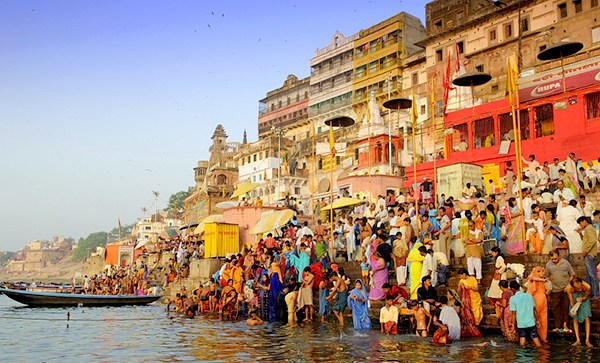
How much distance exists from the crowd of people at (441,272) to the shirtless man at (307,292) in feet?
0.08

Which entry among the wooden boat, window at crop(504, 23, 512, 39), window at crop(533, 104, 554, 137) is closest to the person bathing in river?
window at crop(533, 104, 554, 137)

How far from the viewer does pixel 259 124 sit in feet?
205

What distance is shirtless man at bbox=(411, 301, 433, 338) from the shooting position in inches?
407

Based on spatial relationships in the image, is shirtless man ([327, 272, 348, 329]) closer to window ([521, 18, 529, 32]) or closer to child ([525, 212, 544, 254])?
child ([525, 212, 544, 254])

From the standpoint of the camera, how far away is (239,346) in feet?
34.4

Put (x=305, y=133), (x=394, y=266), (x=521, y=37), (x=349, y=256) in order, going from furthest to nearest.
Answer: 1. (x=305, y=133)
2. (x=521, y=37)
3. (x=349, y=256)
4. (x=394, y=266)

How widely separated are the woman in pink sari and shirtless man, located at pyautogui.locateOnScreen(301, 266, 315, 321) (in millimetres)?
1512

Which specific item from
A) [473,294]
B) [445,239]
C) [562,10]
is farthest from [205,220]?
[562,10]

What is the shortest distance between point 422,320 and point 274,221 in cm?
1438

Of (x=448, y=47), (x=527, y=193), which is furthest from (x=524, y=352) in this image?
(x=448, y=47)

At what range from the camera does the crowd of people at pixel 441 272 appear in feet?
30.6

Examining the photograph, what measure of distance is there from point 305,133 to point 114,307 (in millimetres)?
32542

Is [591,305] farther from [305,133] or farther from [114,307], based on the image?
[305,133]

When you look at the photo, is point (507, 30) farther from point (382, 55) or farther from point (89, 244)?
point (89, 244)
